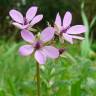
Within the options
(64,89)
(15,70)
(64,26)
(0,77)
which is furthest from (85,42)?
(64,26)

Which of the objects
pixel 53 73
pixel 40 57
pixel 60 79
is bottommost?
pixel 60 79

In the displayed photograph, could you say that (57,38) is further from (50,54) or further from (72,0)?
(72,0)

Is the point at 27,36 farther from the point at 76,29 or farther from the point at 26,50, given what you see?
the point at 76,29

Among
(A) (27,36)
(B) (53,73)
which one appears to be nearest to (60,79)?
(B) (53,73)

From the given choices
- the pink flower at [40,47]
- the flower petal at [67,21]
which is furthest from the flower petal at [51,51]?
the flower petal at [67,21]

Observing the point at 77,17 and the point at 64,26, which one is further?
the point at 77,17

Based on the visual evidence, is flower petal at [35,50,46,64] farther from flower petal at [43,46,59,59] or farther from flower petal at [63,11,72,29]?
flower petal at [63,11,72,29]

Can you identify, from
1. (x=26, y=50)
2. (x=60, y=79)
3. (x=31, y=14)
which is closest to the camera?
(x=26, y=50)
